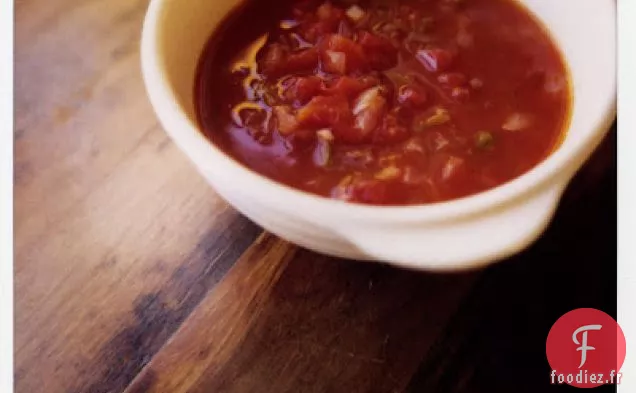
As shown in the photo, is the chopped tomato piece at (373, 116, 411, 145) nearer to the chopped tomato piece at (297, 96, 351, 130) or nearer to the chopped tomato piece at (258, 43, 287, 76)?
the chopped tomato piece at (297, 96, 351, 130)

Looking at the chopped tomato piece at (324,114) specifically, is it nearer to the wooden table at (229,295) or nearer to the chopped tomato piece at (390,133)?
the chopped tomato piece at (390,133)

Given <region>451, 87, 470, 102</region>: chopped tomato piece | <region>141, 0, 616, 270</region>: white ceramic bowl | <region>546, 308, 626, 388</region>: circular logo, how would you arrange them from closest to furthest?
<region>141, 0, 616, 270</region>: white ceramic bowl
<region>546, 308, 626, 388</region>: circular logo
<region>451, 87, 470, 102</region>: chopped tomato piece

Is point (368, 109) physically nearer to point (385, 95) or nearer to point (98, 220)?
point (385, 95)

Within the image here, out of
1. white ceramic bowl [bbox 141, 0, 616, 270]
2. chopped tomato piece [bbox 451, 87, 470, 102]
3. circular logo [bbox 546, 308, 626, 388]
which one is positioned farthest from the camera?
chopped tomato piece [bbox 451, 87, 470, 102]

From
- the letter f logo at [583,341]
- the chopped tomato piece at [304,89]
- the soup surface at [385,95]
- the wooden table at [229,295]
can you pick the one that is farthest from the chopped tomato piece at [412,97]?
the letter f logo at [583,341]

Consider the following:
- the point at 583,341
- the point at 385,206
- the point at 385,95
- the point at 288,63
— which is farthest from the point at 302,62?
the point at 583,341

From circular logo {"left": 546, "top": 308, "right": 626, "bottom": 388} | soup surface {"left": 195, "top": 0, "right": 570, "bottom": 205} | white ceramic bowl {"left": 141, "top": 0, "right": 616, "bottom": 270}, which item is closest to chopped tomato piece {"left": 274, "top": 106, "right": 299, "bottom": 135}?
soup surface {"left": 195, "top": 0, "right": 570, "bottom": 205}

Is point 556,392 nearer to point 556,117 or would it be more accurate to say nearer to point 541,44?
point 556,117

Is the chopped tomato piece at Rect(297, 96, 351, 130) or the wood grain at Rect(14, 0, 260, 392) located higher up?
the chopped tomato piece at Rect(297, 96, 351, 130)
